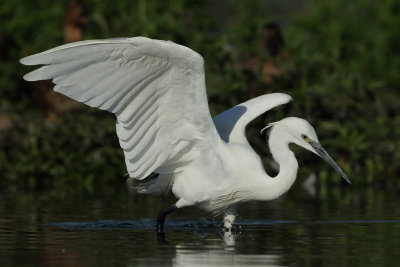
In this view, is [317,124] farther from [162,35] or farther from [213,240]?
[213,240]

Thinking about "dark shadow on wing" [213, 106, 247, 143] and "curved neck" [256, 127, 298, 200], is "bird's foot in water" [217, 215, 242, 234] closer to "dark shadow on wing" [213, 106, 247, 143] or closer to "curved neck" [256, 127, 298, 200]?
"curved neck" [256, 127, 298, 200]

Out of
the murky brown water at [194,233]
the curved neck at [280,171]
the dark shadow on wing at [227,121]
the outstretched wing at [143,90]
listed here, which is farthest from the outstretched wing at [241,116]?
the murky brown water at [194,233]

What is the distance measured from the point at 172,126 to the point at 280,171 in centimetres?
95

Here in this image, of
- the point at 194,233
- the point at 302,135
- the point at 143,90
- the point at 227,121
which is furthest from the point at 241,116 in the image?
the point at 143,90

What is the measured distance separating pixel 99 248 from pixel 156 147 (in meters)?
1.41

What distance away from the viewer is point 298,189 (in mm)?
13203

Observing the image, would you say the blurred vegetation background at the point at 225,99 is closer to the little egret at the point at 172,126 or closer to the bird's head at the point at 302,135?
the little egret at the point at 172,126

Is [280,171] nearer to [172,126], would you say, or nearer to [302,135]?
[302,135]

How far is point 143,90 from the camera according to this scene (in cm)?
845

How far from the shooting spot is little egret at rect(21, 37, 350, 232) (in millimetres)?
8047

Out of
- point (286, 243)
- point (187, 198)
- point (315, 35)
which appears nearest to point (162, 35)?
point (315, 35)

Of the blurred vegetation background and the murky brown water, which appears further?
the blurred vegetation background

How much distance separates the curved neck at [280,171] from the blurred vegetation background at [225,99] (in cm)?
419

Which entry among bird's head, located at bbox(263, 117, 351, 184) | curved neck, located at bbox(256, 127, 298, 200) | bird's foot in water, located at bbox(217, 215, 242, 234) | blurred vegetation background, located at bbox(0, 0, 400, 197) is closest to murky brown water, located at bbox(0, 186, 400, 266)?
bird's foot in water, located at bbox(217, 215, 242, 234)
